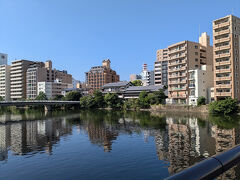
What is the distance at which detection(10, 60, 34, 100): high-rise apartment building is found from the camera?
191 meters

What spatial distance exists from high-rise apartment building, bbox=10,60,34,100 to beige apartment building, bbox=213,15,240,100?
16874cm

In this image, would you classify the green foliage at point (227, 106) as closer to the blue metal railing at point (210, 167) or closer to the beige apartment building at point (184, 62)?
the beige apartment building at point (184, 62)

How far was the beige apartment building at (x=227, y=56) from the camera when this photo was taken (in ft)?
264

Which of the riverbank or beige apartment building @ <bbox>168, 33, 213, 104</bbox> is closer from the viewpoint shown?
the riverbank

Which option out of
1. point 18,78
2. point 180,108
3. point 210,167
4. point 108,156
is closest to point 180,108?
point 180,108

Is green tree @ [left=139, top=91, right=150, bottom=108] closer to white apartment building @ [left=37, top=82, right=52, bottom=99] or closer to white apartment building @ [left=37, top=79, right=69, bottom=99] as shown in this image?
white apartment building @ [left=37, top=79, right=69, bottom=99]

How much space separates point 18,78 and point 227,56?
582 ft

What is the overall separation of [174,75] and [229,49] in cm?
2989

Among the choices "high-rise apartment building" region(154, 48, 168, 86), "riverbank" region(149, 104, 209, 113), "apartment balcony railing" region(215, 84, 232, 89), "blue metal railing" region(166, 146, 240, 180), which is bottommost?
"riverbank" region(149, 104, 209, 113)

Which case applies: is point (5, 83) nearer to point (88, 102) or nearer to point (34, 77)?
point (34, 77)

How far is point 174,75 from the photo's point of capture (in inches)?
4163

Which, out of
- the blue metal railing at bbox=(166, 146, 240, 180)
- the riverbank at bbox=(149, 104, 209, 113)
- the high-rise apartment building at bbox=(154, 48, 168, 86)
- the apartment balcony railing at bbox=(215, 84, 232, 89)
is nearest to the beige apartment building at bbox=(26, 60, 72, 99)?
the high-rise apartment building at bbox=(154, 48, 168, 86)

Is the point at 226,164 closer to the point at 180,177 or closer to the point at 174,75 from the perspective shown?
the point at 180,177

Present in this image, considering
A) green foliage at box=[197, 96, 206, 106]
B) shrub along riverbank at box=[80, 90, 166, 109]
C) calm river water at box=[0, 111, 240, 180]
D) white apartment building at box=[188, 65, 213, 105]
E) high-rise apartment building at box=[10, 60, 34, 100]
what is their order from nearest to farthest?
calm river water at box=[0, 111, 240, 180] < green foliage at box=[197, 96, 206, 106] < white apartment building at box=[188, 65, 213, 105] < shrub along riverbank at box=[80, 90, 166, 109] < high-rise apartment building at box=[10, 60, 34, 100]
